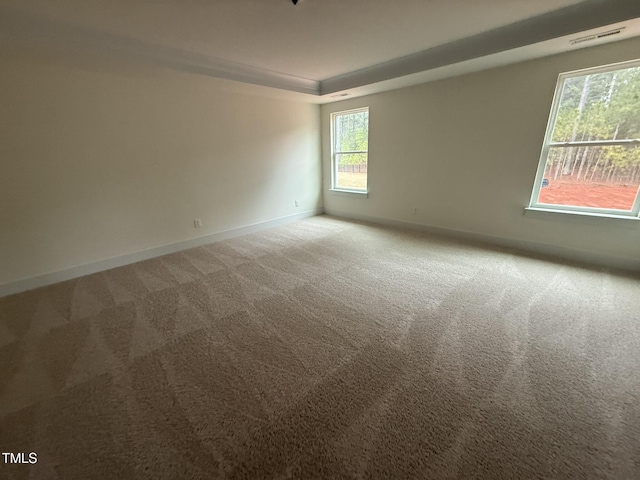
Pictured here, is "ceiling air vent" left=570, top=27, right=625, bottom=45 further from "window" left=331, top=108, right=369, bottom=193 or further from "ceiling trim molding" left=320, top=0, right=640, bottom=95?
"window" left=331, top=108, right=369, bottom=193

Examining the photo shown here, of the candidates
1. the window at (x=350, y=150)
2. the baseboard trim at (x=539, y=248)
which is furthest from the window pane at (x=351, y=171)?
the baseboard trim at (x=539, y=248)

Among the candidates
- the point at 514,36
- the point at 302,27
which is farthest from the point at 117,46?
the point at 514,36

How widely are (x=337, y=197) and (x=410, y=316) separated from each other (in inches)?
143

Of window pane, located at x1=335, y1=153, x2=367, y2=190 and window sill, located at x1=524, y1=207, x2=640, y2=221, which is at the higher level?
window pane, located at x1=335, y1=153, x2=367, y2=190

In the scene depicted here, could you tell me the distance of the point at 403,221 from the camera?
4.53 m

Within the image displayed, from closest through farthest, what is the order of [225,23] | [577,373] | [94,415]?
[94,415]
[577,373]
[225,23]

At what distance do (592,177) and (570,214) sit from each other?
1.42ft

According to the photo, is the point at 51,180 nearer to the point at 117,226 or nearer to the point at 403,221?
the point at 117,226

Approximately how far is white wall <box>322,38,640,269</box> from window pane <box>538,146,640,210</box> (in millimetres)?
183

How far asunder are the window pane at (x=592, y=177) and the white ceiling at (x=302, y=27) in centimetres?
122

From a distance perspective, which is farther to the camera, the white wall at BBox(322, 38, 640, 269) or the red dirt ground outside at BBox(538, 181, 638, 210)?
the white wall at BBox(322, 38, 640, 269)

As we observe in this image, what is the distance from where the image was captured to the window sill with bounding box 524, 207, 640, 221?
276cm

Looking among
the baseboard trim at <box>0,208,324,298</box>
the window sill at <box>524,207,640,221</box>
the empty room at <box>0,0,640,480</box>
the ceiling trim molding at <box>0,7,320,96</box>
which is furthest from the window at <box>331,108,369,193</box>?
the window sill at <box>524,207,640,221</box>

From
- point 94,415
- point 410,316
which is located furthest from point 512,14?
point 94,415
